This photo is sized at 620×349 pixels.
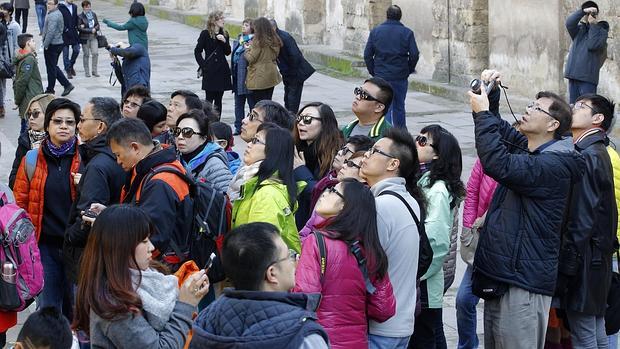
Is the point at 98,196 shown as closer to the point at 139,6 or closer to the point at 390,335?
the point at 390,335

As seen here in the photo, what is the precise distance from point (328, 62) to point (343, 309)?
16.3 m

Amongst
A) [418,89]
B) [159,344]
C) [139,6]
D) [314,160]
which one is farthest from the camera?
[418,89]

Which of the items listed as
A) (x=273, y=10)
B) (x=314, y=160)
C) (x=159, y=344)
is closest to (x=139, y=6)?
(x=273, y=10)

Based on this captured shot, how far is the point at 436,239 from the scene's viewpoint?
5.95m

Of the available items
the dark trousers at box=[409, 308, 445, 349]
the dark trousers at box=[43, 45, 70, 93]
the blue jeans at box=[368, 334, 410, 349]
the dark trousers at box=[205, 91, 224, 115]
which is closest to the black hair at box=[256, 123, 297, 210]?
the dark trousers at box=[409, 308, 445, 349]

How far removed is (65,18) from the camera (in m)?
20.0

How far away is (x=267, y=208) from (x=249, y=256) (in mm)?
1810

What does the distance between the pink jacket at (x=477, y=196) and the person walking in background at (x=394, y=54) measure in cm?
752

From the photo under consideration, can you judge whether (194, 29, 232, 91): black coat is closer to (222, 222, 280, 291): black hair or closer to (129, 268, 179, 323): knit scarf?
(129, 268, 179, 323): knit scarf

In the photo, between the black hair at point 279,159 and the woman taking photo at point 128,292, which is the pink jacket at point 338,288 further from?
the black hair at point 279,159

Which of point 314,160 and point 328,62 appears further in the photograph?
point 328,62

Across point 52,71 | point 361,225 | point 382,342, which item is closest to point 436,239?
point 382,342

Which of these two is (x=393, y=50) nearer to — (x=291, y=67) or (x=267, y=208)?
(x=291, y=67)

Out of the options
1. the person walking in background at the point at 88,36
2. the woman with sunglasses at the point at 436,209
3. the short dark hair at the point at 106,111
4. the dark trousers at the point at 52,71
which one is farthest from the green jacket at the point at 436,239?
the person walking in background at the point at 88,36
